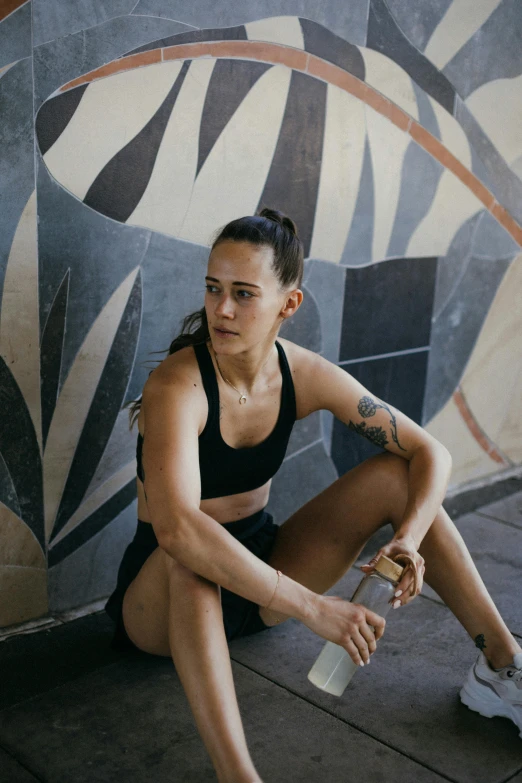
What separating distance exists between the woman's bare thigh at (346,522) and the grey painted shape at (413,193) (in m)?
1.15

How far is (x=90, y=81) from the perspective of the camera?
6.78 feet

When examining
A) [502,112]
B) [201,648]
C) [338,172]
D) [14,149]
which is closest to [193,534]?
[201,648]

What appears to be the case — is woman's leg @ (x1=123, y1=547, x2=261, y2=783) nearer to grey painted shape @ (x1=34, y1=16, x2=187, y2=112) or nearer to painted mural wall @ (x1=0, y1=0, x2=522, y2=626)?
painted mural wall @ (x1=0, y1=0, x2=522, y2=626)

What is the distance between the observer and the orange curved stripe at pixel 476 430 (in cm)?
339

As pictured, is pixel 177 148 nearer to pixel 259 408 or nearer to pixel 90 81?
pixel 90 81

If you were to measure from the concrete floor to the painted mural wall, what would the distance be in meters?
0.25

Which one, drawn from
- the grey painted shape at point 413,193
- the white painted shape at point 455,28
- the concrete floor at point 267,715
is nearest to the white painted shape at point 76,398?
the concrete floor at point 267,715

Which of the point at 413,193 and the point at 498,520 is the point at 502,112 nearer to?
the point at 413,193

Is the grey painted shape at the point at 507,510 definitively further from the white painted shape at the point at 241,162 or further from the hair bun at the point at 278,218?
the hair bun at the point at 278,218

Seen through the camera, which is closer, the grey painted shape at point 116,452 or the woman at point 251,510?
the woman at point 251,510

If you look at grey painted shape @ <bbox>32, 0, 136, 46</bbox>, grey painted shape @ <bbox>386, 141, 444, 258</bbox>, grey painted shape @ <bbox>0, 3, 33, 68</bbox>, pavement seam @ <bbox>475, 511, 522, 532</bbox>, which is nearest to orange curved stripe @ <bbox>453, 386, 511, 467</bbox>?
pavement seam @ <bbox>475, 511, 522, 532</bbox>

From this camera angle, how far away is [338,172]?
274 centimetres

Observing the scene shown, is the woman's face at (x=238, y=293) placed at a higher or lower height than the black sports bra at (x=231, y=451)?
higher

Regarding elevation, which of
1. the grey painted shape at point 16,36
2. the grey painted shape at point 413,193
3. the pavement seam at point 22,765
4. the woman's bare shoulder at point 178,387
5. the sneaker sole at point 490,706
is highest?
the grey painted shape at point 16,36
